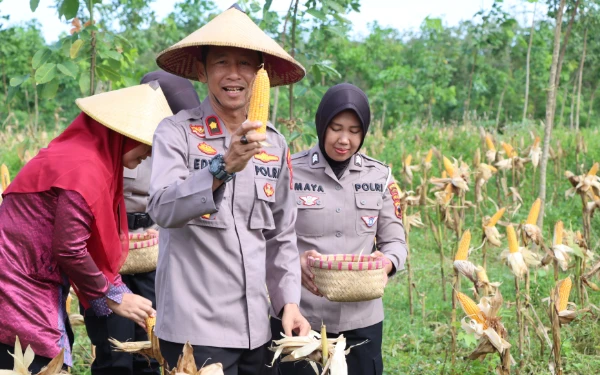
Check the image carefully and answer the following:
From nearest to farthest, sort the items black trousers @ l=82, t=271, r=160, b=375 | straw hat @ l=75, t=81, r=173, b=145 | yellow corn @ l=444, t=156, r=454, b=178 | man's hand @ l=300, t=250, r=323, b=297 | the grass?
straw hat @ l=75, t=81, r=173, b=145 → man's hand @ l=300, t=250, r=323, b=297 → black trousers @ l=82, t=271, r=160, b=375 → the grass → yellow corn @ l=444, t=156, r=454, b=178

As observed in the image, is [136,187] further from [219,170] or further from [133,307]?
[219,170]

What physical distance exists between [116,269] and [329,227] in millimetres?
899

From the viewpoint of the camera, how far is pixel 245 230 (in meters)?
2.36

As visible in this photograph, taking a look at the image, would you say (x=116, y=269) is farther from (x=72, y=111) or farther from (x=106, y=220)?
(x=72, y=111)

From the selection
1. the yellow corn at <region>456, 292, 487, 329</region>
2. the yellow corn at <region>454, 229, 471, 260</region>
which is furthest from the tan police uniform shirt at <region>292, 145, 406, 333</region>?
the yellow corn at <region>454, 229, 471, 260</region>

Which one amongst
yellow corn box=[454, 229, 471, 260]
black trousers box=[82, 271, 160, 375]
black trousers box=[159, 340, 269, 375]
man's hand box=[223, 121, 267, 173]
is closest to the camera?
man's hand box=[223, 121, 267, 173]

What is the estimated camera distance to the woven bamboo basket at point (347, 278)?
2727 millimetres

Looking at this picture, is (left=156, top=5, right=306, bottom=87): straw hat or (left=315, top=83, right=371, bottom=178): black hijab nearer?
(left=156, top=5, right=306, bottom=87): straw hat

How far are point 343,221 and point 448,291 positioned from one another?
3452 millimetres

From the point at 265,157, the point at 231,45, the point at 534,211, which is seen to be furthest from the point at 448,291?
the point at 231,45

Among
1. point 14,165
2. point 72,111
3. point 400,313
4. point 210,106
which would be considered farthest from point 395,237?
point 72,111

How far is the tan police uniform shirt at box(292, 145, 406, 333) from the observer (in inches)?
119

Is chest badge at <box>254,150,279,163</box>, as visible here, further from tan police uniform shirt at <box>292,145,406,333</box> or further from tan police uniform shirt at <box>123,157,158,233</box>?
tan police uniform shirt at <box>123,157,158,233</box>

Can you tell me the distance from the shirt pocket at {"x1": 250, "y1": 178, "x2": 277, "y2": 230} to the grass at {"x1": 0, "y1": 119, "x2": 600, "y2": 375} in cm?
129
